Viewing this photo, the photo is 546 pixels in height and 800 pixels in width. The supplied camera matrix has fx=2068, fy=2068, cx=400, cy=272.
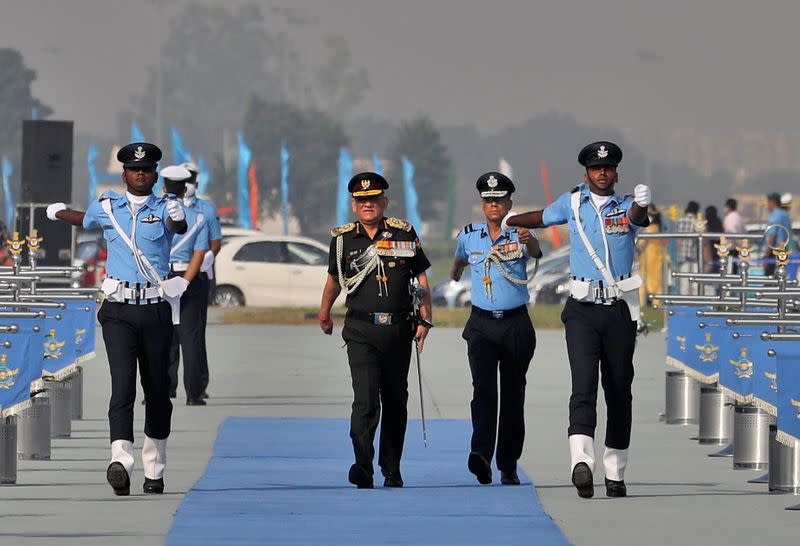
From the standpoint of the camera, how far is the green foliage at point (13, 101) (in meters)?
169

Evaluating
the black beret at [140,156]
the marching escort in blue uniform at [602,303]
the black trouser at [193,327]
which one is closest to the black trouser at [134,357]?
the black beret at [140,156]

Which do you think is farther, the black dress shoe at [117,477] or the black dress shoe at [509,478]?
the black dress shoe at [509,478]

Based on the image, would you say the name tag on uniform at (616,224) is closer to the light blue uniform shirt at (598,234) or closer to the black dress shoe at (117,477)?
→ the light blue uniform shirt at (598,234)

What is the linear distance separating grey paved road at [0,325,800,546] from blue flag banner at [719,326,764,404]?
49 cm

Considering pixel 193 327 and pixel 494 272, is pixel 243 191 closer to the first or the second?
pixel 193 327

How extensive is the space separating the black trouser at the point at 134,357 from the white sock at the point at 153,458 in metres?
0.04

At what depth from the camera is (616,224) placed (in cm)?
1145

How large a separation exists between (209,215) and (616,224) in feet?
18.4

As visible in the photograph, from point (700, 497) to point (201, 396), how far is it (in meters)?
7.10

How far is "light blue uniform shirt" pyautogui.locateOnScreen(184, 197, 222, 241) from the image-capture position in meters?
16.3

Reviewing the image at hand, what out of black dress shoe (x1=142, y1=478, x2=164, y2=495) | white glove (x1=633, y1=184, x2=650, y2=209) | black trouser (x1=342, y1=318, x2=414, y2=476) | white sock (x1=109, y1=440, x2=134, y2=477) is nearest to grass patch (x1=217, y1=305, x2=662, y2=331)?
black trouser (x1=342, y1=318, x2=414, y2=476)

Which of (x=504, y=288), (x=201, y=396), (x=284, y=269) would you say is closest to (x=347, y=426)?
(x=201, y=396)

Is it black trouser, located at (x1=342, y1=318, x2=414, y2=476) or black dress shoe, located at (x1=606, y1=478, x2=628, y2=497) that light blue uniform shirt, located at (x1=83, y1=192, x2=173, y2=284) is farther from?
black dress shoe, located at (x1=606, y1=478, x2=628, y2=497)

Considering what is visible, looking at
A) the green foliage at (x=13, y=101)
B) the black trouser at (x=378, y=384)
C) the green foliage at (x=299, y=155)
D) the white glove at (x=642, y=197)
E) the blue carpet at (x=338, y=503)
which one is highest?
the green foliage at (x=13, y=101)
